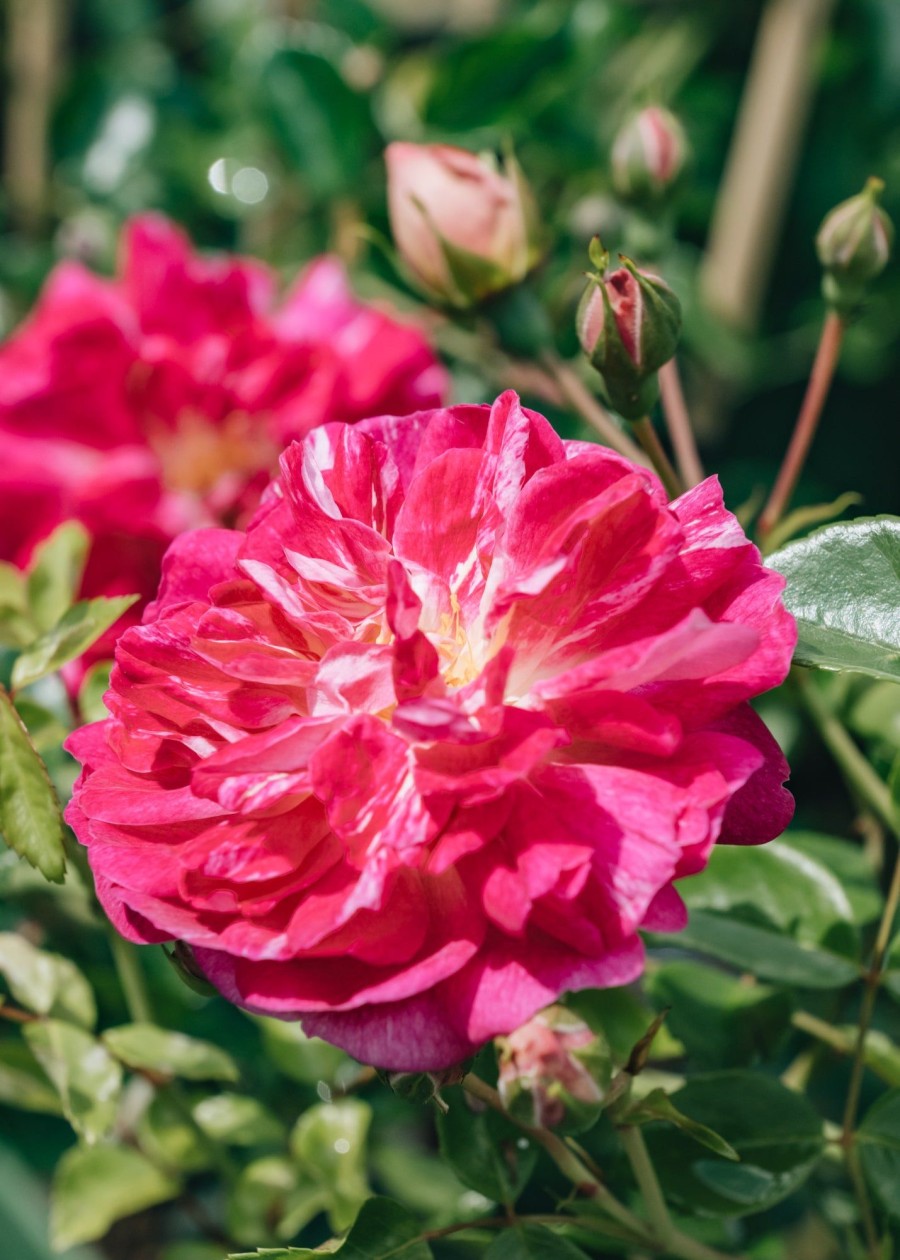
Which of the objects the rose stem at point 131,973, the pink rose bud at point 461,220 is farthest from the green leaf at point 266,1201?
the pink rose bud at point 461,220

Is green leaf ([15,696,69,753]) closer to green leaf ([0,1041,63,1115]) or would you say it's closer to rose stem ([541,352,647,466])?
green leaf ([0,1041,63,1115])

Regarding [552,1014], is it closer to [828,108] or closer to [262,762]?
[262,762]

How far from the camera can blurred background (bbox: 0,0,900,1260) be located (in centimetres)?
81

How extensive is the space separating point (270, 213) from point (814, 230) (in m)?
0.75

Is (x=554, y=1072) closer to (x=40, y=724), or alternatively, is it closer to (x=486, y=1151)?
(x=486, y=1151)

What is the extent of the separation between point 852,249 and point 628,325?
16 cm

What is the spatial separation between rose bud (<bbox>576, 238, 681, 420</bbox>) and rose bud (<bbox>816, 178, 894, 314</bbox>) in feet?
0.43

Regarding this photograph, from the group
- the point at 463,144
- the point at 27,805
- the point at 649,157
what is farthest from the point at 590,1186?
the point at 463,144

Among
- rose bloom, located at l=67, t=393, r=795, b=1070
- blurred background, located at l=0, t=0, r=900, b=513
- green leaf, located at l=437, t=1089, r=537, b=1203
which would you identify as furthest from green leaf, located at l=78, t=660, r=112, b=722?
blurred background, located at l=0, t=0, r=900, b=513

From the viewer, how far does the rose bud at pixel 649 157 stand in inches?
28.0

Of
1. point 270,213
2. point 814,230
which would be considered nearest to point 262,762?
point 270,213

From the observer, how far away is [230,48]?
4.68ft

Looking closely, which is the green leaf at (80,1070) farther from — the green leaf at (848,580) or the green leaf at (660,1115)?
the green leaf at (848,580)

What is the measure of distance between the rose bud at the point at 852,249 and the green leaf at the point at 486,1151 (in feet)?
1.36
